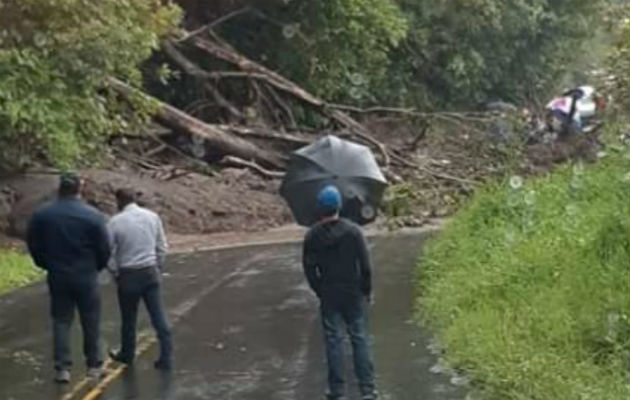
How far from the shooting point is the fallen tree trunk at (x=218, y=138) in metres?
30.3

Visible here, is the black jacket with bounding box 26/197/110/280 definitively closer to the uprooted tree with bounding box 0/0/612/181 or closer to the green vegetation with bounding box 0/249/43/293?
the green vegetation with bounding box 0/249/43/293

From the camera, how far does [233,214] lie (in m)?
27.8

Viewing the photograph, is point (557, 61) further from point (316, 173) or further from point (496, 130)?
point (316, 173)

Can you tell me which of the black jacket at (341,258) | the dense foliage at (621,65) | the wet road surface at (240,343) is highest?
the dense foliage at (621,65)

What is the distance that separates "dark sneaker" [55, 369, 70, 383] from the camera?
12039mm

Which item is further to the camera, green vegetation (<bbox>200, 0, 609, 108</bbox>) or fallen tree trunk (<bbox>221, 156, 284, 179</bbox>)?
green vegetation (<bbox>200, 0, 609, 108</bbox>)

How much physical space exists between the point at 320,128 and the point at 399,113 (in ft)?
8.39

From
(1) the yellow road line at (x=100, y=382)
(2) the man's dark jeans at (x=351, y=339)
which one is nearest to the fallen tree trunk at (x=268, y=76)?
(1) the yellow road line at (x=100, y=382)

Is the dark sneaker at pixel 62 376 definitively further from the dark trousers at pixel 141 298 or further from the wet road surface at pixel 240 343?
the dark trousers at pixel 141 298

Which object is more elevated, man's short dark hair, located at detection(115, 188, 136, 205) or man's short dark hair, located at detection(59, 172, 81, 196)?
man's short dark hair, located at detection(59, 172, 81, 196)

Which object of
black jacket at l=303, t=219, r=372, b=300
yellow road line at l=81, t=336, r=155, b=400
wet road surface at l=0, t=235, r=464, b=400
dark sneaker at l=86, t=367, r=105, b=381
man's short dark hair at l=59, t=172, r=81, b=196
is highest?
man's short dark hair at l=59, t=172, r=81, b=196

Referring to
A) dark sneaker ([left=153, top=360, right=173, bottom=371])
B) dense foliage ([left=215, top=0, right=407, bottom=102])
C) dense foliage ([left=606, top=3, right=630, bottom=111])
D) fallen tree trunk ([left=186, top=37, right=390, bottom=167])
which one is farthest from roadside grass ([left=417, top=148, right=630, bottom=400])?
dense foliage ([left=215, top=0, right=407, bottom=102])

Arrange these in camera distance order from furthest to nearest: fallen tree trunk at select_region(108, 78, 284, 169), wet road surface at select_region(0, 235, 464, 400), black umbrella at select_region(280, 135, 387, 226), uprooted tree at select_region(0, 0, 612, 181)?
fallen tree trunk at select_region(108, 78, 284, 169), uprooted tree at select_region(0, 0, 612, 181), black umbrella at select_region(280, 135, 387, 226), wet road surface at select_region(0, 235, 464, 400)

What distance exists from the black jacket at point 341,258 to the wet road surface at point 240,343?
891mm
